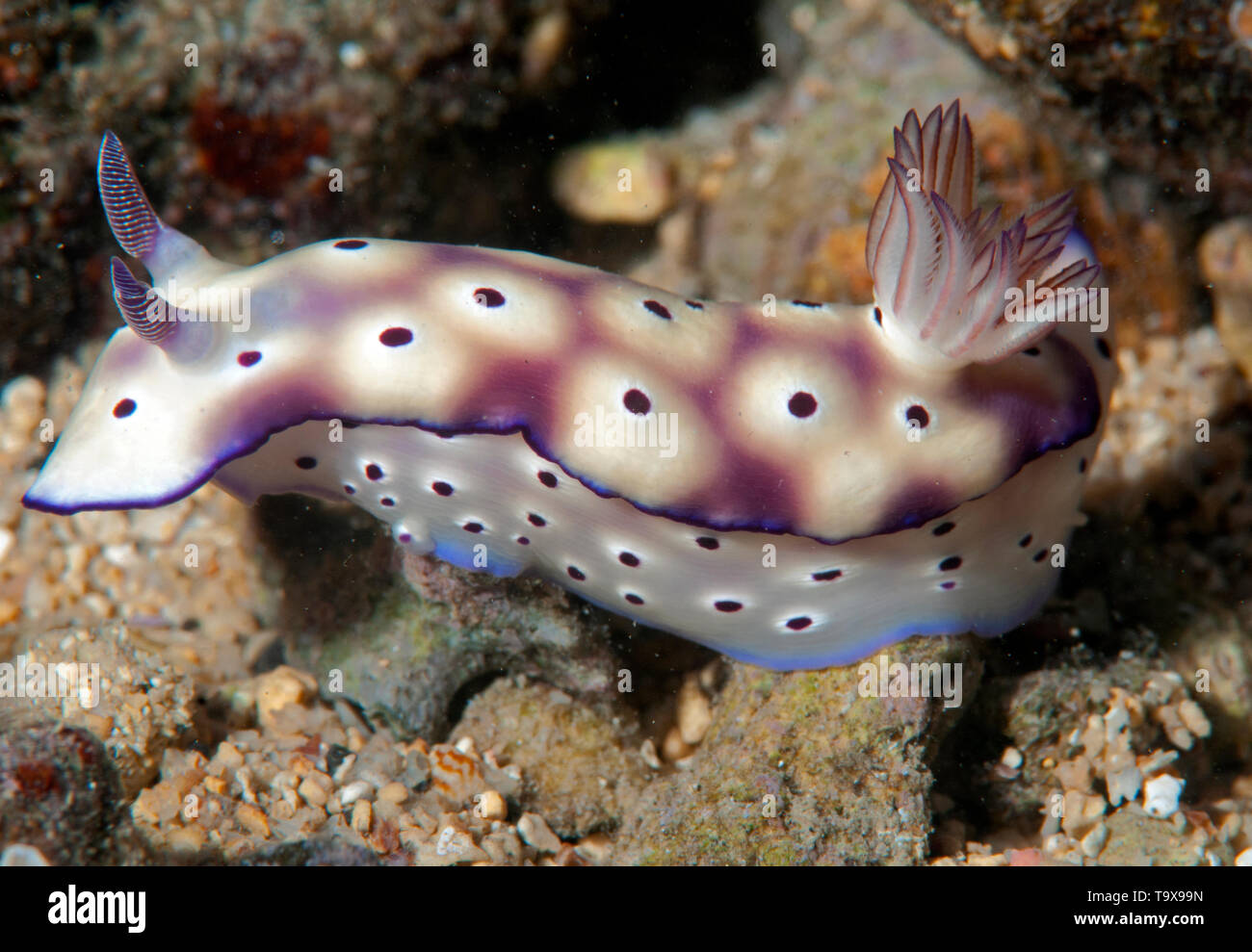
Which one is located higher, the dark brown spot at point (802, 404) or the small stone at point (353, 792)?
the dark brown spot at point (802, 404)

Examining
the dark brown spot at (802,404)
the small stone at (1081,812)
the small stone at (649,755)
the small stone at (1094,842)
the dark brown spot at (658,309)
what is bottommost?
the small stone at (1094,842)

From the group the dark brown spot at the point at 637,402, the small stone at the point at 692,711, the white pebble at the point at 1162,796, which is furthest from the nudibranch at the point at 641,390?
the white pebble at the point at 1162,796

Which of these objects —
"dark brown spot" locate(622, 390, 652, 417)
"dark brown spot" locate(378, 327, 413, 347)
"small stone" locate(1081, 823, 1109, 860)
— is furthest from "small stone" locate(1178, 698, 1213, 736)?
"dark brown spot" locate(378, 327, 413, 347)

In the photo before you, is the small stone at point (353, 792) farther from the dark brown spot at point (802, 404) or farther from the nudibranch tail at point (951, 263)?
the nudibranch tail at point (951, 263)

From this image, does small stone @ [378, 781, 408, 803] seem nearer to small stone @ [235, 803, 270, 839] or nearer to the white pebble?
small stone @ [235, 803, 270, 839]

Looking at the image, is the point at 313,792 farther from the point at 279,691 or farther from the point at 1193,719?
the point at 1193,719
